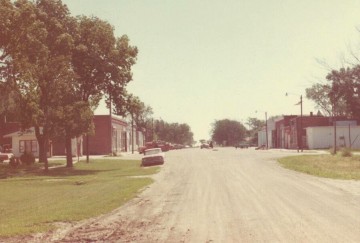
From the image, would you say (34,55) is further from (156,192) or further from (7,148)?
(7,148)

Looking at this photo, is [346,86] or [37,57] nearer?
[37,57]

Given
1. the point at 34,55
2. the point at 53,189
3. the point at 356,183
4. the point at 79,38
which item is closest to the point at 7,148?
the point at 79,38

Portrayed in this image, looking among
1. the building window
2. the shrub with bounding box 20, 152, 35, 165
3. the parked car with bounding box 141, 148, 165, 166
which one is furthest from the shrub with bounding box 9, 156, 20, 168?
the building window

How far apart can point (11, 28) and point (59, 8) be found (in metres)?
11.4

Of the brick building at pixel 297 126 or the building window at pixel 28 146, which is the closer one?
the building window at pixel 28 146

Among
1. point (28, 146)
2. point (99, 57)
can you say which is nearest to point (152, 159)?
point (99, 57)

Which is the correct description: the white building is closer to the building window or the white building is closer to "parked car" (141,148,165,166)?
the building window

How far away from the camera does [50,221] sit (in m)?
13.6

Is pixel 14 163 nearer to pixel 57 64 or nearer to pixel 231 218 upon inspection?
pixel 57 64

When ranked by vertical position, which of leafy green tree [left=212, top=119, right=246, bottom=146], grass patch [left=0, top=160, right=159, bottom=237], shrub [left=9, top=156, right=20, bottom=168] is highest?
leafy green tree [left=212, top=119, right=246, bottom=146]

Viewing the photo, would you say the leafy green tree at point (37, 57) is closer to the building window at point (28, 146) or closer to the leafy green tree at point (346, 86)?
the building window at point (28, 146)

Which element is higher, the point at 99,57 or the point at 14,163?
the point at 99,57

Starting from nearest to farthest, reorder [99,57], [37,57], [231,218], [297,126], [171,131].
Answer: [231,218]
[37,57]
[99,57]
[297,126]
[171,131]

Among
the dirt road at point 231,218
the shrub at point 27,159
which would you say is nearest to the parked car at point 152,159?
the shrub at point 27,159
